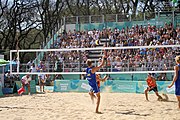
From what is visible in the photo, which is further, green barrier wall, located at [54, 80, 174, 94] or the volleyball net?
the volleyball net

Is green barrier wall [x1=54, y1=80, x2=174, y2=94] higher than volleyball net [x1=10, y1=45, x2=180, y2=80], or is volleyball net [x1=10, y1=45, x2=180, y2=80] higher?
volleyball net [x1=10, y1=45, x2=180, y2=80]

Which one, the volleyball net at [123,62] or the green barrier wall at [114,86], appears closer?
the green barrier wall at [114,86]

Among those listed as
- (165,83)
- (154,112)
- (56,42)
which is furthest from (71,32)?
(154,112)

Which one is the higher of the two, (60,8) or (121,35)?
(60,8)

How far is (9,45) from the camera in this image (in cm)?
3475

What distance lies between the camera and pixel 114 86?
1703 cm

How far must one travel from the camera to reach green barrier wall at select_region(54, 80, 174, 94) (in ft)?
51.3

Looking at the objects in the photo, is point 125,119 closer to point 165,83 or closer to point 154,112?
point 154,112

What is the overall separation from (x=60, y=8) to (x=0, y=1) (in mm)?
6538

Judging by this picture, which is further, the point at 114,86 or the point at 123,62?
the point at 123,62

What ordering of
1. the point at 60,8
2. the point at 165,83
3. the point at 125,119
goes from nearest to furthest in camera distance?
1. the point at 125,119
2. the point at 165,83
3. the point at 60,8

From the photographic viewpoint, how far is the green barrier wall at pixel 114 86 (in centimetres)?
1564

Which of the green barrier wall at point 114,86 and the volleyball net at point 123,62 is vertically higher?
the volleyball net at point 123,62

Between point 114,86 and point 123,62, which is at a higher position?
point 123,62
